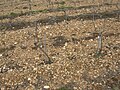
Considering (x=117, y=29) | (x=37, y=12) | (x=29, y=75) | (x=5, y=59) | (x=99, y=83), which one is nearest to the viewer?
(x=99, y=83)

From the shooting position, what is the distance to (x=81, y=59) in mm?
13992

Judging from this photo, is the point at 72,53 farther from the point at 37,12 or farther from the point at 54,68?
the point at 37,12

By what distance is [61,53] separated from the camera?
1499cm

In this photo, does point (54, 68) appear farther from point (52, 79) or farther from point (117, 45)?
point (117, 45)

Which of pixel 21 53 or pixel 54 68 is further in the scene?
pixel 21 53

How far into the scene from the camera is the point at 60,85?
11953 mm

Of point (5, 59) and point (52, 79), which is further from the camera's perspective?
point (5, 59)

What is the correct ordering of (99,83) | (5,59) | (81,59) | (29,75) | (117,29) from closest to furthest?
(99,83) → (29,75) → (81,59) → (5,59) → (117,29)

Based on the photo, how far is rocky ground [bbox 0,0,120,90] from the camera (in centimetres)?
1223

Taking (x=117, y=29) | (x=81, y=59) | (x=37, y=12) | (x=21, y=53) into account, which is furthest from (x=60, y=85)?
(x=37, y=12)

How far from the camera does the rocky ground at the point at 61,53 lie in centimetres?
1223

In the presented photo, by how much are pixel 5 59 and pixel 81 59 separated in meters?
4.21

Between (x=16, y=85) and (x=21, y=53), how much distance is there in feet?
11.5

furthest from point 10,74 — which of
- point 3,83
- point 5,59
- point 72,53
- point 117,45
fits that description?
point 117,45
